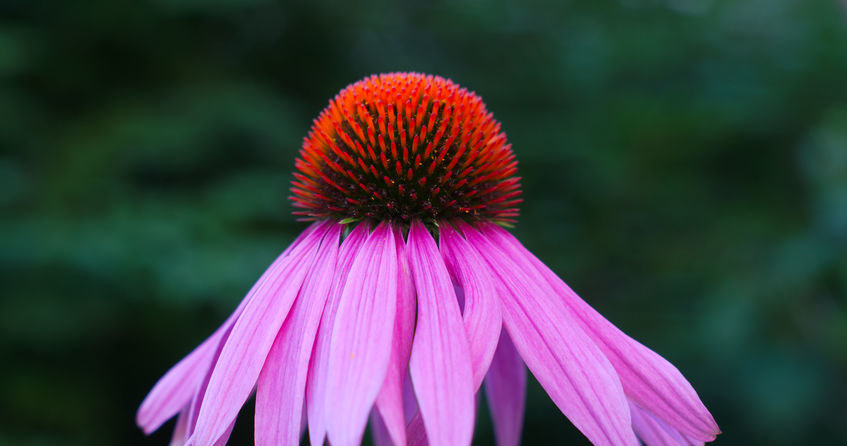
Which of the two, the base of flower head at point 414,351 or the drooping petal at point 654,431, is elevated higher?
the base of flower head at point 414,351

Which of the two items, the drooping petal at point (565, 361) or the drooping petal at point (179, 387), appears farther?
the drooping petal at point (179, 387)

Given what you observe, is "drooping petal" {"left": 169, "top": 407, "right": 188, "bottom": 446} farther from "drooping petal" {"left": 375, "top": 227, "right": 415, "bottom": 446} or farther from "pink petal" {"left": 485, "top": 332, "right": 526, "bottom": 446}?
"pink petal" {"left": 485, "top": 332, "right": 526, "bottom": 446}

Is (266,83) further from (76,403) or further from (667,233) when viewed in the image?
(667,233)

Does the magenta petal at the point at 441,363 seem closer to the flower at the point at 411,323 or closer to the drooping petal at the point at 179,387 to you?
the flower at the point at 411,323

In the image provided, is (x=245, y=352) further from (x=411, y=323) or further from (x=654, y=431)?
(x=654, y=431)

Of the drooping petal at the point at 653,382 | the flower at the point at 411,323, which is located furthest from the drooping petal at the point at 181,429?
the drooping petal at the point at 653,382

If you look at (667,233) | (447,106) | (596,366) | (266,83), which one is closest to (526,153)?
(667,233)

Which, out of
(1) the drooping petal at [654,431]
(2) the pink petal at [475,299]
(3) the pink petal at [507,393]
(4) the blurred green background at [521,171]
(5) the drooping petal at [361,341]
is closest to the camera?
(5) the drooping petal at [361,341]
